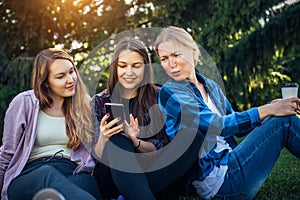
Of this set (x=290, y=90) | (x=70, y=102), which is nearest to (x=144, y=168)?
(x=70, y=102)

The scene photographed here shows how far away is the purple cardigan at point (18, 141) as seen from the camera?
2.07 metres

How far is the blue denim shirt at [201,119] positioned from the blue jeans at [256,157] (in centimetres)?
6

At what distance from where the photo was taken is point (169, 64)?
215 centimetres

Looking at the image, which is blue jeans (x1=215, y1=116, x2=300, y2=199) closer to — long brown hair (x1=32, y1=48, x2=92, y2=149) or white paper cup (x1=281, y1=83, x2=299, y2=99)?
white paper cup (x1=281, y1=83, x2=299, y2=99)

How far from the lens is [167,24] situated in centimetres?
642

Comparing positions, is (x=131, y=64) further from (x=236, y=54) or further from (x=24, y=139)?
(x=236, y=54)

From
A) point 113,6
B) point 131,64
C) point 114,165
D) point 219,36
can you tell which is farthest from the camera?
point 113,6

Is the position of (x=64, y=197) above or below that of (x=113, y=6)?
below

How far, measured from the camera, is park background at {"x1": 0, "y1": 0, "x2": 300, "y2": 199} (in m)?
5.90

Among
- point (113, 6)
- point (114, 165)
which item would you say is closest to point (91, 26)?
point (113, 6)

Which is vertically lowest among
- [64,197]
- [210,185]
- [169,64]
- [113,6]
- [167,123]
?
[210,185]

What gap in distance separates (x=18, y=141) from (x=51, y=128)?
18 centimetres

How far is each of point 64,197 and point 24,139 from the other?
57 cm

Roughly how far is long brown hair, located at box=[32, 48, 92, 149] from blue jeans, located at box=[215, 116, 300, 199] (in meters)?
0.80
